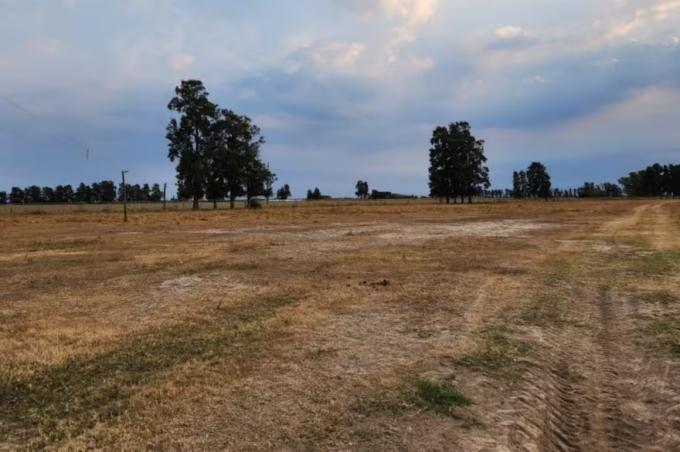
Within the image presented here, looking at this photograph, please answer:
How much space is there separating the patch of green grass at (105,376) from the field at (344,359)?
24 mm

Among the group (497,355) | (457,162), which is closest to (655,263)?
(497,355)

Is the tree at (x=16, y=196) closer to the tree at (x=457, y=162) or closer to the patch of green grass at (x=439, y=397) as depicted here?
the tree at (x=457, y=162)

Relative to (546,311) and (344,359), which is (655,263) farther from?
(344,359)

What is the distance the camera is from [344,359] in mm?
5965

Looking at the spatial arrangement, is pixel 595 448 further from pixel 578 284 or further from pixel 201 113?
pixel 201 113

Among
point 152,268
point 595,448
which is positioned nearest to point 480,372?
point 595,448

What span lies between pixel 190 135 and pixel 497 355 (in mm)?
73417

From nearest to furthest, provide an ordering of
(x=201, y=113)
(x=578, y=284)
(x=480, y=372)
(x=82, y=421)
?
(x=82, y=421) < (x=480, y=372) < (x=578, y=284) < (x=201, y=113)

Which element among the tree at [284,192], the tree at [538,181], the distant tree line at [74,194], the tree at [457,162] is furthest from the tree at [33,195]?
the tree at [538,181]

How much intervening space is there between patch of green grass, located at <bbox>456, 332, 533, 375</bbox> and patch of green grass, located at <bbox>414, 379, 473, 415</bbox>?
73 cm

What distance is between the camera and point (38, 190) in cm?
15650

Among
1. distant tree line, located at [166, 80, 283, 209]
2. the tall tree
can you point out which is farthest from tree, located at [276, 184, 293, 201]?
distant tree line, located at [166, 80, 283, 209]

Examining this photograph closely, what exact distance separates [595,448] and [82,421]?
387 cm

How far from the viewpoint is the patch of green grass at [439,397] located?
15.1 feet
